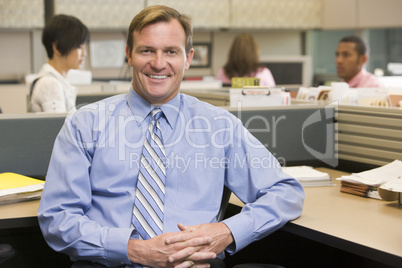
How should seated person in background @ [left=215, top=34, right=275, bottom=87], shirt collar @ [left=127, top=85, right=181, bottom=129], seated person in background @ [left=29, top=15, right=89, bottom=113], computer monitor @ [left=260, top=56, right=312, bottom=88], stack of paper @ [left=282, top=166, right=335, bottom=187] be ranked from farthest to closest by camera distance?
computer monitor @ [left=260, top=56, right=312, bottom=88] → seated person in background @ [left=215, top=34, right=275, bottom=87] → seated person in background @ [left=29, top=15, right=89, bottom=113] → stack of paper @ [left=282, top=166, right=335, bottom=187] → shirt collar @ [left=127, top=85, right=181, bottom=129]

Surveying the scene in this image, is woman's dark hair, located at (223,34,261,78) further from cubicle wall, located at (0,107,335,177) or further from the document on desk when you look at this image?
the document on desk

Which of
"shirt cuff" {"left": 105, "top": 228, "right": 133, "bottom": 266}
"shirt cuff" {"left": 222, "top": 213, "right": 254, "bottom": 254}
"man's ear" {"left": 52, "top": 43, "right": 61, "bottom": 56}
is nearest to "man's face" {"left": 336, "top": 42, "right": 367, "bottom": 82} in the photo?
"man's ear" {"left": 52, "top": 43, "right": 61, "bottom": 56}

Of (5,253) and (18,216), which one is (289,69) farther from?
(5,253)

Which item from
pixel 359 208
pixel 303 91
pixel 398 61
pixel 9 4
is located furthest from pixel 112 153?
pixel 398 61

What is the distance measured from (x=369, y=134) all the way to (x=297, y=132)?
30 cm

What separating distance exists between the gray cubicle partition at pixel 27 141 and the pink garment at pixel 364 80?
2.80 metres

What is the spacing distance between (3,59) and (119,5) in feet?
3.53

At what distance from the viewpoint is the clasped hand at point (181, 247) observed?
1.60 metres

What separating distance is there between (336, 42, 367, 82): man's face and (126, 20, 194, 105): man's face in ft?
10.1

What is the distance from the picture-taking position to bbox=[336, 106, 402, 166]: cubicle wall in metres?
2.28

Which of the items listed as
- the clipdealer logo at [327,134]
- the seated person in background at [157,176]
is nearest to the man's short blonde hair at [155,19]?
the seated person in background at [157,176]

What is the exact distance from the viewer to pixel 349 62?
184 inches

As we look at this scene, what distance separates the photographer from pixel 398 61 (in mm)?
5297

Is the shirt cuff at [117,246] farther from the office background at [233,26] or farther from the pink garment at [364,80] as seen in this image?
the office background at [233,26]
